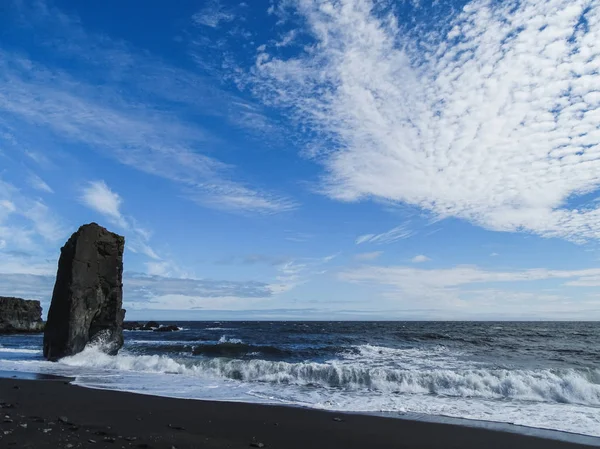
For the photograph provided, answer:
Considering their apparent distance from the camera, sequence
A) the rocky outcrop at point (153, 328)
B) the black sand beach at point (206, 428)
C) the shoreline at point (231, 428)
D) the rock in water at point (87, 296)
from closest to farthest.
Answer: the black sand beach at point (206, 428) → the shoreline at point (231, 428) → the rock in water at point (87, 296) → the rocky outcrop at point (153, 328)

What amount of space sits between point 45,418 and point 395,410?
29.0 feet

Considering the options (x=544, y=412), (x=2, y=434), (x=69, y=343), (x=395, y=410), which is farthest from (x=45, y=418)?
(x=69, y=343)

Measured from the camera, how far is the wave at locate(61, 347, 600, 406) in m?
14.3

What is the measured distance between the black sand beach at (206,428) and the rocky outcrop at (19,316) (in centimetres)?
6204

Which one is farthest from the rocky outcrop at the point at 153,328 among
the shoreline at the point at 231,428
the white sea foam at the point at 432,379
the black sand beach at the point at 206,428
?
the black sand beach at the point at 206,428

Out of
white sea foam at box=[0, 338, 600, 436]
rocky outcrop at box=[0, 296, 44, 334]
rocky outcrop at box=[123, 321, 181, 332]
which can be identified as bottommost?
white sea foam at box=[0, 338, 600, 436]

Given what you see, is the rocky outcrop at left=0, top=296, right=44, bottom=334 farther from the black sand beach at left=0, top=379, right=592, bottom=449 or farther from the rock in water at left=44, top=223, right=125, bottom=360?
the black sand beach at left=0, top=379, right=592, bottom=449

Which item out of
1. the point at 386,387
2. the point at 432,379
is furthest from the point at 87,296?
the point at 432,379

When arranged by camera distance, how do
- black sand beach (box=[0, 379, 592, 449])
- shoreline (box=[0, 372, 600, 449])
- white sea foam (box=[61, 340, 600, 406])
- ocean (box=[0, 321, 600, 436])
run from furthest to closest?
white sea foam (box=[61, 340, 600, 406]), ocean (box=[0, 321, 600, 436]), shoreline (box=[0, 372, 600, 449]), black sand beach (box=[0, 379, 592, 449])

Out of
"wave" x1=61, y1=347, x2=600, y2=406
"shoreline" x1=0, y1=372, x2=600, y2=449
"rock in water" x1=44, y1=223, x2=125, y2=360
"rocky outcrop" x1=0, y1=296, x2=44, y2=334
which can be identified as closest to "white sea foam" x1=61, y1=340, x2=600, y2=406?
"wave" x1=61, y1=347, x2=600, y2=406

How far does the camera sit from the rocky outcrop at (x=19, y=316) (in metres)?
61.6

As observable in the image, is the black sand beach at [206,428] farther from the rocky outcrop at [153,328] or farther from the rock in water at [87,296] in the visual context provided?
the rocky outcrop at [153,328]

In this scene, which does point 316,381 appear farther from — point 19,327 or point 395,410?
point 19,327

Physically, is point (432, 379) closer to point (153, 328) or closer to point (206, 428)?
point (206, 428)
